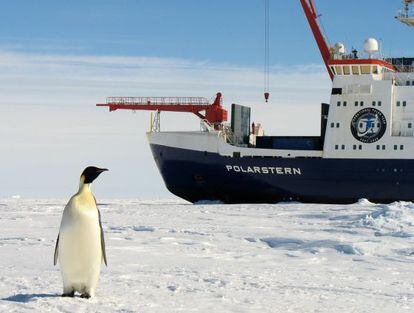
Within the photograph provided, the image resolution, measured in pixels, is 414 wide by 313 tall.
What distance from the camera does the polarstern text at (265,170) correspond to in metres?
27.3

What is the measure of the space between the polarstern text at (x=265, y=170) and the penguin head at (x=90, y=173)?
21.4 metres

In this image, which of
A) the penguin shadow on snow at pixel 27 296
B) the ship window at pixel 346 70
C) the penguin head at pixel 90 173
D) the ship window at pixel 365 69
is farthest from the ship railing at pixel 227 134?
the penguin head at pixel 90 173

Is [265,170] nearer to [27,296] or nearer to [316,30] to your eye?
[316,30]

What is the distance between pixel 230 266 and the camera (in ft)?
32.0

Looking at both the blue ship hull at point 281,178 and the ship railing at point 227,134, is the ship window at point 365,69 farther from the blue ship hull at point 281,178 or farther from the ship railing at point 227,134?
the ship railing at point 227,134

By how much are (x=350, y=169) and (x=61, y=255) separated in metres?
21.4

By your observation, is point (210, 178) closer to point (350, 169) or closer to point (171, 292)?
point (350, 169)

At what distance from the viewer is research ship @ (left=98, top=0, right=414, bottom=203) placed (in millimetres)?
26625

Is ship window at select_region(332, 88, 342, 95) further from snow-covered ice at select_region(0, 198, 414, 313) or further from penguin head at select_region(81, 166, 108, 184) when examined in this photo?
penguin head at select_region(81, 166, 108, 184)

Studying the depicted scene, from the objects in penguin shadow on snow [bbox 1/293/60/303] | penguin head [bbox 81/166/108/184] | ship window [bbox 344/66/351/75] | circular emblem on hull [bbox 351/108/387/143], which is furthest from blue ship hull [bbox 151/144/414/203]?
penguin head [bbox 81/166/108/184]

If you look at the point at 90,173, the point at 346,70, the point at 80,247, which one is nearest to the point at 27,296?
the point at 80,247

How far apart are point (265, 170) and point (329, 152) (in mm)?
2682

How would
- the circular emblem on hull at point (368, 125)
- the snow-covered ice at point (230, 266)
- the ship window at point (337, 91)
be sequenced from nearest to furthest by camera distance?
the snow-covered ice at point (230, 266), the circular emblem on hull at point (368, 125), the ship window at point (337, 91)

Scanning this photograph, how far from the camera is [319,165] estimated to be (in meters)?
27.1
